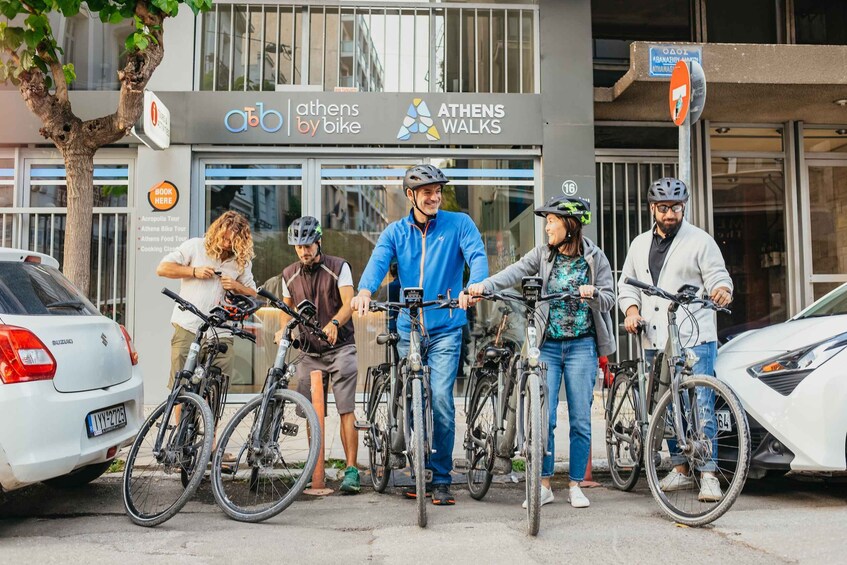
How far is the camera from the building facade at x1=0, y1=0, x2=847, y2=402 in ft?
28.7

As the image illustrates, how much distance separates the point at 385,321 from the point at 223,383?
13.9 ft

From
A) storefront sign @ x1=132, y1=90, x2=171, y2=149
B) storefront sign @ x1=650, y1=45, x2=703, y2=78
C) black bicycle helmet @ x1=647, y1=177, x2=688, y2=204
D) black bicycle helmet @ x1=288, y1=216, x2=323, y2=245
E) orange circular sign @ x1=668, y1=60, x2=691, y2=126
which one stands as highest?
storefront sign @ x1=650, y1=45, x2=703, y2=78

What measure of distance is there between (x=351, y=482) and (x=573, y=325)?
6.03 feet

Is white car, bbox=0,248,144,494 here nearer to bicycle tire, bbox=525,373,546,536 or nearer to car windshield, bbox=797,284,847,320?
bicycle tire, bbox=525,373,546,536

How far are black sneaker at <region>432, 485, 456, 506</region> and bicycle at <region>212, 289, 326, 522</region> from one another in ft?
2.80

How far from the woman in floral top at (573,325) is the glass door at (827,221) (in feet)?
23.1

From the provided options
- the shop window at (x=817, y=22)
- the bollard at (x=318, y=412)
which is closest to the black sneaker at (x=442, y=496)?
the bollard at (x=318, y=412)

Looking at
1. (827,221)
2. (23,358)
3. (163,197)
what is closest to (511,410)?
(23,358)

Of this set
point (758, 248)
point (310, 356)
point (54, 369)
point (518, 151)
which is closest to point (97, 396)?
point (54, 369)

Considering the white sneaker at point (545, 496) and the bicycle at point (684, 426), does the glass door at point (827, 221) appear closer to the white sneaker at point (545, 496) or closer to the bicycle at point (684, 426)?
the bicycle at point (684, 426)

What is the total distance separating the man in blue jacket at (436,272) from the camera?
4824 millimetres

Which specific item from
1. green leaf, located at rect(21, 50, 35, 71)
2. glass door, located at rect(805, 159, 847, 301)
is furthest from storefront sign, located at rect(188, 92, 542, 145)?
glass door, located at rect(805, 159, 847, 301)

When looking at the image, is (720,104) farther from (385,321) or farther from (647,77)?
(385,321)

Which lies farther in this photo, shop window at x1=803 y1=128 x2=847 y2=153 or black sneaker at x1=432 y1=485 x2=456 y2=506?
shop window at x1=803 y1=128 x2=847 y2=153
